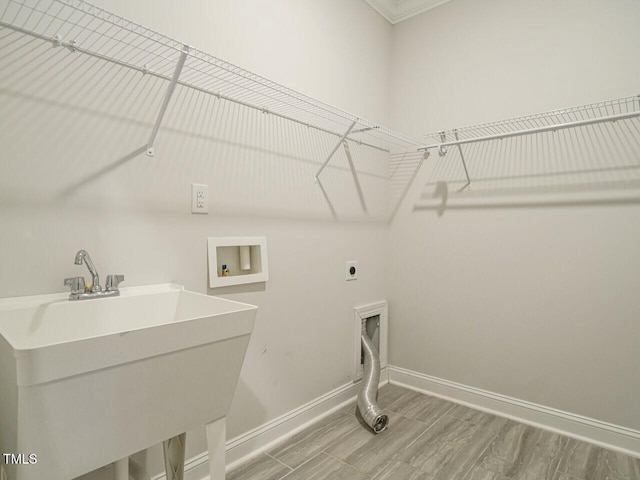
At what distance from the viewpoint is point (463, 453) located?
1647mm

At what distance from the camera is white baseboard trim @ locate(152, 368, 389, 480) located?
1.41m

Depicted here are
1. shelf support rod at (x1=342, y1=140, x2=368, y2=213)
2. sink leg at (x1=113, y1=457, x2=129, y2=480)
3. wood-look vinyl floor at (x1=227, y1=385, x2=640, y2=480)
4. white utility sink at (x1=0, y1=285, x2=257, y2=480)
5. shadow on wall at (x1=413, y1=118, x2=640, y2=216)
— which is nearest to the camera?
white utility sink at (x1=0, y1=285, x2=257, y2=480)

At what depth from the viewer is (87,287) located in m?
1.06

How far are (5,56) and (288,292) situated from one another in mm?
1318

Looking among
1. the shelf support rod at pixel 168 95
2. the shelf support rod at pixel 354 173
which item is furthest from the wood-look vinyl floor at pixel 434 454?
the shelf support rod at pixel 168 95

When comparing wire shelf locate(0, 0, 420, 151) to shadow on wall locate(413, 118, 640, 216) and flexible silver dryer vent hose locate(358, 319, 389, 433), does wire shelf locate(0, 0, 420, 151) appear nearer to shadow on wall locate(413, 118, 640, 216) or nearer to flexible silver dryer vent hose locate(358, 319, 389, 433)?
shadow on wall locate(413, 118, 640, 216)

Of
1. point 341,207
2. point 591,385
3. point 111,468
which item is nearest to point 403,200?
point 341,207

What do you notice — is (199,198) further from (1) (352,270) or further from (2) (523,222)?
(2) (523,222)

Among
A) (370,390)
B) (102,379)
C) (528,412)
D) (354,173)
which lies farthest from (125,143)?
(528,412)

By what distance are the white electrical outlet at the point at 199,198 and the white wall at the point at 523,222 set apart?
4.68 feet

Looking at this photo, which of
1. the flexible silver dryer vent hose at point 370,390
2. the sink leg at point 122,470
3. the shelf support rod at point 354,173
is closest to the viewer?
the sink leg at point 122,470

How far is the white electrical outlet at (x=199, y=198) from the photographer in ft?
4.52

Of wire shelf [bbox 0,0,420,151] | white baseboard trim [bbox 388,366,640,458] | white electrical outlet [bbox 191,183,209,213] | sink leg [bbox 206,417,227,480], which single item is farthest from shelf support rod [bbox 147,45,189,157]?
white baseboard trim [bbox 388,366,640,458]

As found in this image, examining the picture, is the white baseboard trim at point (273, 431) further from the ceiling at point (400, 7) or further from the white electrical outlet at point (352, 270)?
the ceiling at point (400, 7)
